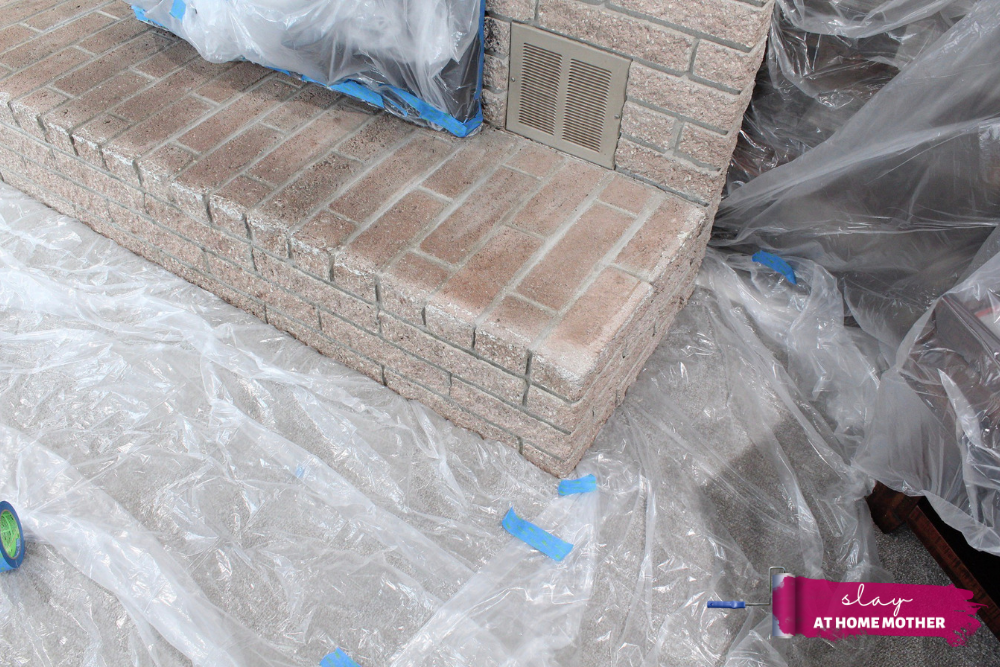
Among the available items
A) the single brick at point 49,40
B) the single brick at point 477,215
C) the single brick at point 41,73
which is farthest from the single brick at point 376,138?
the single brick at point 49,40

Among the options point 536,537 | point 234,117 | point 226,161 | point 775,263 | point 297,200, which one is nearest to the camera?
point 536,537

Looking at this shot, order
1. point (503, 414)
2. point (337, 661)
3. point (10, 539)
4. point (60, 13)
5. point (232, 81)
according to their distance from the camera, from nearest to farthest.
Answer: point (337, 661) < point (10, 539) < point (503, 414) < point (232, 81) < point (60, 13)

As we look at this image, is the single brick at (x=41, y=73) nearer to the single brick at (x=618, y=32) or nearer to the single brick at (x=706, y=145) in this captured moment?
the single brick at (x=618, y=32)

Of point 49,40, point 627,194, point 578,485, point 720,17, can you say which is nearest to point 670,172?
point 627,194

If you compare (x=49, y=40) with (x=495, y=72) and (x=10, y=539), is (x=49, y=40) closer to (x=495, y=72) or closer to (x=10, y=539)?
(x=495, y=72)

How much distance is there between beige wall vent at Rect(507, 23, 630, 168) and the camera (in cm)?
206

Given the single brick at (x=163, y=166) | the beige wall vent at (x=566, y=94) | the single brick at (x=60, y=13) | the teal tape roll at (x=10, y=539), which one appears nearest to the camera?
the teal tape roll at (x=10, y=539)

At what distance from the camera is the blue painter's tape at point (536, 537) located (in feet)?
6.08

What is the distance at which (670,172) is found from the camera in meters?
2.12

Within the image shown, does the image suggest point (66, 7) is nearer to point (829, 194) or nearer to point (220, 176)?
point (220, 176)

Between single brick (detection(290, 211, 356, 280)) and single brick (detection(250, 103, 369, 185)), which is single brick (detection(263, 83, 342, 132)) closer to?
single brick (detection(250, 103, 369, 185))

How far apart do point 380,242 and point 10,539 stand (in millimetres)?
1151

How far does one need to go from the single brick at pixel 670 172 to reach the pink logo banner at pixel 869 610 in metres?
1.05

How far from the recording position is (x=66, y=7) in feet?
9.16
